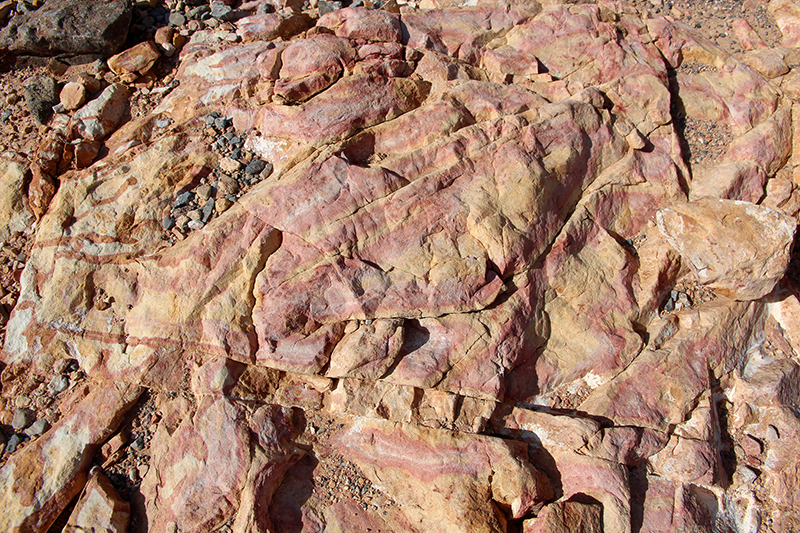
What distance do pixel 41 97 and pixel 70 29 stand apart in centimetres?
110

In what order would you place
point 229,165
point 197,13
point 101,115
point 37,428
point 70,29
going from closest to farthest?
point 37,428 → point 229,165 → point 101,115 → point 70,29 → point 197,13

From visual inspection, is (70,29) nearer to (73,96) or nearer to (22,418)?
(73,96)

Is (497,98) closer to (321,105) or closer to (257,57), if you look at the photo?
(321,105)

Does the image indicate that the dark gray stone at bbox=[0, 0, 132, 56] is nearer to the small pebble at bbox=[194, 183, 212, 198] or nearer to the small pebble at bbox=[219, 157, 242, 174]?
the small pebble at bbox=[219, 157, 242, 174]

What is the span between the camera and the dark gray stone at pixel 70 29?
22.1 feet

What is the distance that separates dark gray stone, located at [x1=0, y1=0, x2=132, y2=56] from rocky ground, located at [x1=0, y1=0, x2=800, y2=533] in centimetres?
4

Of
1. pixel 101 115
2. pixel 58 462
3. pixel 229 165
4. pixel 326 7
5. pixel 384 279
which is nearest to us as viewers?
pixel 58 462

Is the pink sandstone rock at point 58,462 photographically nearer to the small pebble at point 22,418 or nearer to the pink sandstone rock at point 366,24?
the small pebble at point 22,418

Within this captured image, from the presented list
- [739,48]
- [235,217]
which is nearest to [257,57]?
[235,217]

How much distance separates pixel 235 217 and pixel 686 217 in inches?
221

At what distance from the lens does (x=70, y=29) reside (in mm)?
6738

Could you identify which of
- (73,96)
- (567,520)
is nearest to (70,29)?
(73,96)

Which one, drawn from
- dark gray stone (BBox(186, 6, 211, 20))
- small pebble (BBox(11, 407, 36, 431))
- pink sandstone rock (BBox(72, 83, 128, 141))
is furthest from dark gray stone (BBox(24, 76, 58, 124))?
small pebble (BBox(11, 407, 36, 431))

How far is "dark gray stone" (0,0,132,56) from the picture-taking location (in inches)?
265
